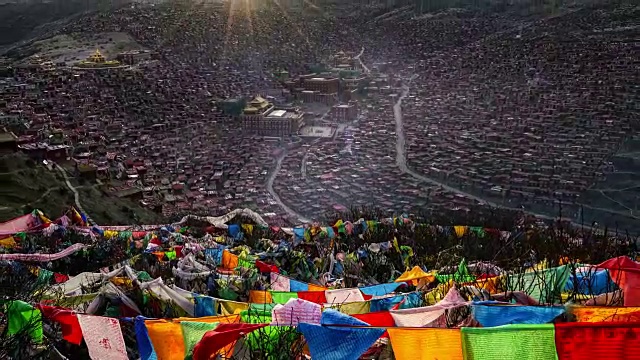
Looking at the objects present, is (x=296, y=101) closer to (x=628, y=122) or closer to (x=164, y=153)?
(x=164, y=153)

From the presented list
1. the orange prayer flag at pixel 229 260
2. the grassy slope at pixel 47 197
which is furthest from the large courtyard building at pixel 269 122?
the orange prayer flag at pixel 229 260

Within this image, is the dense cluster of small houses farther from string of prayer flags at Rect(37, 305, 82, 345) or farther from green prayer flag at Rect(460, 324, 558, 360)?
green prayer flag at Rect(460, 324, 558, 360)

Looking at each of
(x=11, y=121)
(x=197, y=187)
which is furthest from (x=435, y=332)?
(x=11, y=121)

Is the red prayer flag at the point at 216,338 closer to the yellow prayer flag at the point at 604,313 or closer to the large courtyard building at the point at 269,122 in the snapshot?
the yellow prayer flag at the point at 604,313

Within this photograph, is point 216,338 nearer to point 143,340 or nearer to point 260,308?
point 143,340

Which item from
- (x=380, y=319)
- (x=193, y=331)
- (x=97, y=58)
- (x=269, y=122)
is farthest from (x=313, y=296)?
(x=97, y=58)

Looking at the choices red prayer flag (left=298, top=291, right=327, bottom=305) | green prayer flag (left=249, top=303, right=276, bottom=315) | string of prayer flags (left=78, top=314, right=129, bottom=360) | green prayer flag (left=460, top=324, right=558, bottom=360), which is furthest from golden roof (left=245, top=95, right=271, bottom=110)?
green prayer flag (left=460, top=324, right=558, bottom=360)
